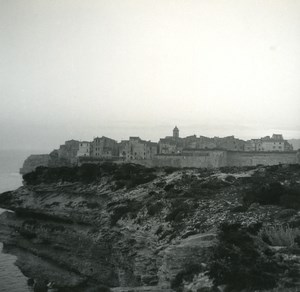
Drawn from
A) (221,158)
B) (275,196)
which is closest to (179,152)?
(221,158)

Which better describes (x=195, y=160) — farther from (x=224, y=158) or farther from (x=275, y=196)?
(x=275, y=196)

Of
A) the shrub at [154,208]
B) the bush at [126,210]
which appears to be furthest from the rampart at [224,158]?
the shrub at [154,208]

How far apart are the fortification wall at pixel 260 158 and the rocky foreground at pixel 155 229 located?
34699 millimetres

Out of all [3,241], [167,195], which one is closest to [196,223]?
[167,195]

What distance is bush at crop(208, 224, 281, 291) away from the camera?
43.9 feet

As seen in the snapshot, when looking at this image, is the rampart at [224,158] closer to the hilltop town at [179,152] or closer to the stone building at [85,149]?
the hilltop town at [179,152]

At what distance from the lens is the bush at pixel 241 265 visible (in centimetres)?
1338

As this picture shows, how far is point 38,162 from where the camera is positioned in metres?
129

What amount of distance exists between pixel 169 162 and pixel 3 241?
142 feet

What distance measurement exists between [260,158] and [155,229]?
2176 inches

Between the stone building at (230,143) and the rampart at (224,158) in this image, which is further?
the stone building at (230,143)

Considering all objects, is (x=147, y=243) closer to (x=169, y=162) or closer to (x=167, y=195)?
(x=167, y=195)

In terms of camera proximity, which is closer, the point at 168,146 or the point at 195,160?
the point at 195,160

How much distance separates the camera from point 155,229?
2817 cm
